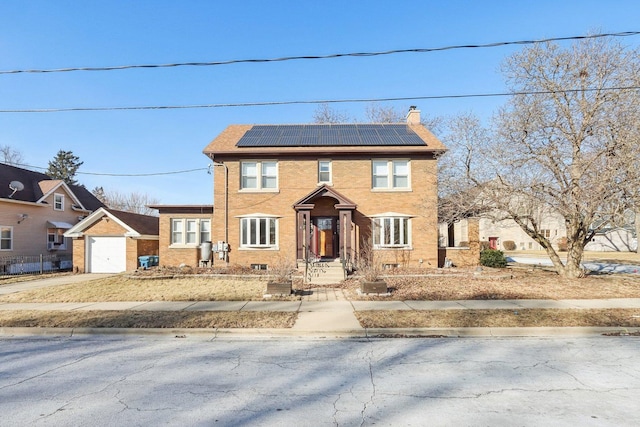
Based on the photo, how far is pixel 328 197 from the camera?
62.8 feet

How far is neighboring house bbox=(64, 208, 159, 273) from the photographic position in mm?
21641

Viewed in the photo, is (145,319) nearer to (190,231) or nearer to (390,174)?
(190,231)

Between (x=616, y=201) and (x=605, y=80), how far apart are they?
475 cm

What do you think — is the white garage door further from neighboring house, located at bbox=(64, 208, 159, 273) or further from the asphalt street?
the asphalt street

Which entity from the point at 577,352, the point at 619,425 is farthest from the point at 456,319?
the point at 619,425

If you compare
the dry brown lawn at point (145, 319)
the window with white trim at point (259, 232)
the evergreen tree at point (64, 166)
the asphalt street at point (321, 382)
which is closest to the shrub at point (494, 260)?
the window with white trim at point (259, 232)

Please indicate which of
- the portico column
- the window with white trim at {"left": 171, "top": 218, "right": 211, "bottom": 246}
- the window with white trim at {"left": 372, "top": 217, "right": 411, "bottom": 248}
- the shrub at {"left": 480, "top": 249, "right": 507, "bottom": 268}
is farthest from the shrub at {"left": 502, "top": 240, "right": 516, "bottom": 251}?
the window with white trim at {"left": 171, "top": 218, "right": 211, "bottom": 246}

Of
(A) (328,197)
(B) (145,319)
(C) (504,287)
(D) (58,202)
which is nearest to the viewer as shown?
(B) (145,319)

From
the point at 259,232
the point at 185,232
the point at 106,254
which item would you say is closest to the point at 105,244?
the point at 106,254

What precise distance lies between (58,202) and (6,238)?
A: 5058 mm

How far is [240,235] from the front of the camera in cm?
1938

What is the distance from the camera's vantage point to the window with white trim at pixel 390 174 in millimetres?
19359

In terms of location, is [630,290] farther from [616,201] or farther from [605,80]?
[605,80]

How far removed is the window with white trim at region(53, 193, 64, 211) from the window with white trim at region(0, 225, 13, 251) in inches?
161
